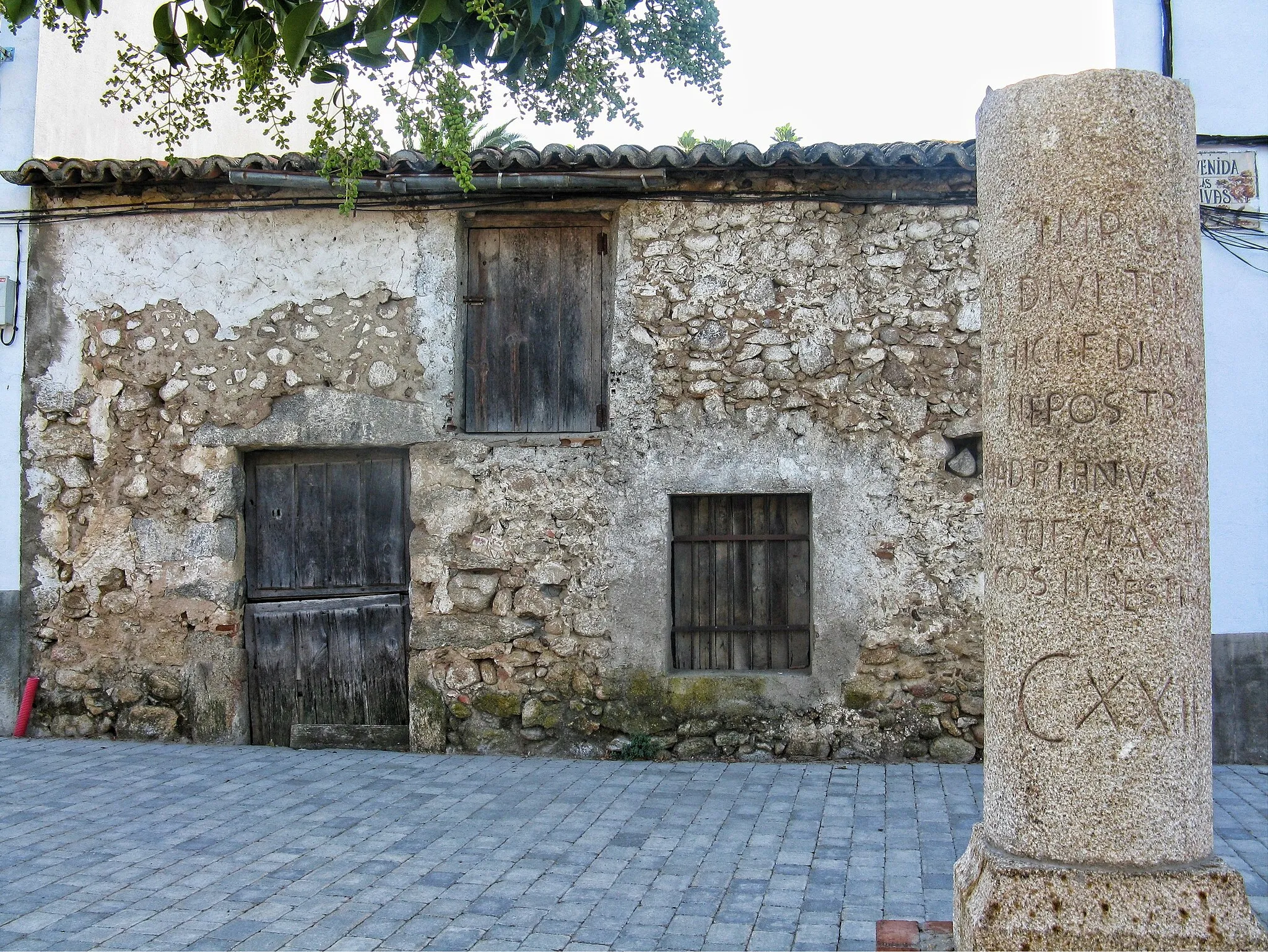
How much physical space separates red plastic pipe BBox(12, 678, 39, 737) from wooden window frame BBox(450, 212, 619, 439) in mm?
3242

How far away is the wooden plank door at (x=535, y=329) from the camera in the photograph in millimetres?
7242

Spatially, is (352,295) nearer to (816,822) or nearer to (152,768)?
(152,768)

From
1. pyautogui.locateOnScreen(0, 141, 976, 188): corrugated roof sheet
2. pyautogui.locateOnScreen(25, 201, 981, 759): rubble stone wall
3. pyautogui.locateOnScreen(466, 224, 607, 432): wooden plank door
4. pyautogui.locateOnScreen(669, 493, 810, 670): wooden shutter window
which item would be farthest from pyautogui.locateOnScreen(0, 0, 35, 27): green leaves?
pyautogui.locateOnScreen(669, 493, 810, 670): wooden shutter window

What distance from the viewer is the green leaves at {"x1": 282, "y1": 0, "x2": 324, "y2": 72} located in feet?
13.1

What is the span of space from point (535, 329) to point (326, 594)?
2.24 meters

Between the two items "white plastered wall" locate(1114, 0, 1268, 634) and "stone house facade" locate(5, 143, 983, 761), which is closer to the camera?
"white plastered wall" locate(1114, 0, 1268, 634)

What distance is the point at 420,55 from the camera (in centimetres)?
433

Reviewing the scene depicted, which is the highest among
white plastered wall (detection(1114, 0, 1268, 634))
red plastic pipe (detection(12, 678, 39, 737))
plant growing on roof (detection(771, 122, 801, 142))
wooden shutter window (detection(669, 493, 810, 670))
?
plant growing on roof (detection(771, 122, 801, 142))

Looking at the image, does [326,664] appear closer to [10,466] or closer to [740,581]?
[10,466]

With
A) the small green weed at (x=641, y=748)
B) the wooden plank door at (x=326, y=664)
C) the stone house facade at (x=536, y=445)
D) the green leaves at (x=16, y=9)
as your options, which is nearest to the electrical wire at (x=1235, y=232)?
the stone house facade at (x=536, y=445)

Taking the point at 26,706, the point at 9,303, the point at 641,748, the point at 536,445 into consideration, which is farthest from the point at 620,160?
the point at 26,706

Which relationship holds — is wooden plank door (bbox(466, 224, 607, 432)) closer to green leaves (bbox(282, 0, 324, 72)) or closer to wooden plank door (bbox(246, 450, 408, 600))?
wooden plank door (bbox(246, 450, 408, 600))

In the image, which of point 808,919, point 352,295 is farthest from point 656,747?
point 352,295

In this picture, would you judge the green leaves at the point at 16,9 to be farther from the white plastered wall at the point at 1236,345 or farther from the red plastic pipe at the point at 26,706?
the white plastered wall at the point at 1236,345
